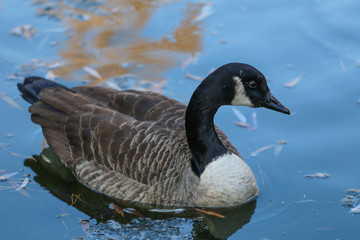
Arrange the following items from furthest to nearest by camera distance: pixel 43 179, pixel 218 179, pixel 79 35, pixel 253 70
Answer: pixel 79 35 < pixel 43 179 < pixel 218 179 < pixel 253 70

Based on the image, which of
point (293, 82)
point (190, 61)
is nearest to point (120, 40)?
point (190, 61)

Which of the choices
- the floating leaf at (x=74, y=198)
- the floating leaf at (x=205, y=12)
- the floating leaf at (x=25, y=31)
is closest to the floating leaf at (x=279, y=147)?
the floating leaf at (x=74, y=198)

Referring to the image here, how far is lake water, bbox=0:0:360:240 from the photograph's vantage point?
712cm

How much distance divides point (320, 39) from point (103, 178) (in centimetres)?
551

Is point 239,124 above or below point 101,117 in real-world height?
below

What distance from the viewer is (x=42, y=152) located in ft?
28.2

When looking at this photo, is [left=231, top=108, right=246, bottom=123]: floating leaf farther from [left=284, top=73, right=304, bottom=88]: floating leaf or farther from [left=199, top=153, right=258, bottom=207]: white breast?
[left=199, top=153, right=258, bottom=207]: white breast

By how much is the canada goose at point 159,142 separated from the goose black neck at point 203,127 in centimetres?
1

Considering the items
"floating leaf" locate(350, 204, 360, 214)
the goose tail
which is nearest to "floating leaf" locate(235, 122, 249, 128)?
"floating leaf" locate(350, 204, 360, 214)

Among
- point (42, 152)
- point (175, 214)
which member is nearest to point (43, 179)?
point (42, 152)

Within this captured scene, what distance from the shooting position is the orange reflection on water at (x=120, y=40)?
10.4m

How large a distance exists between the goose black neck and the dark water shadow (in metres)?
0.65

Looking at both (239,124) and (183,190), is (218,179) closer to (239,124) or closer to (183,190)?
(183,190)

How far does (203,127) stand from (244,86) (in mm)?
739
